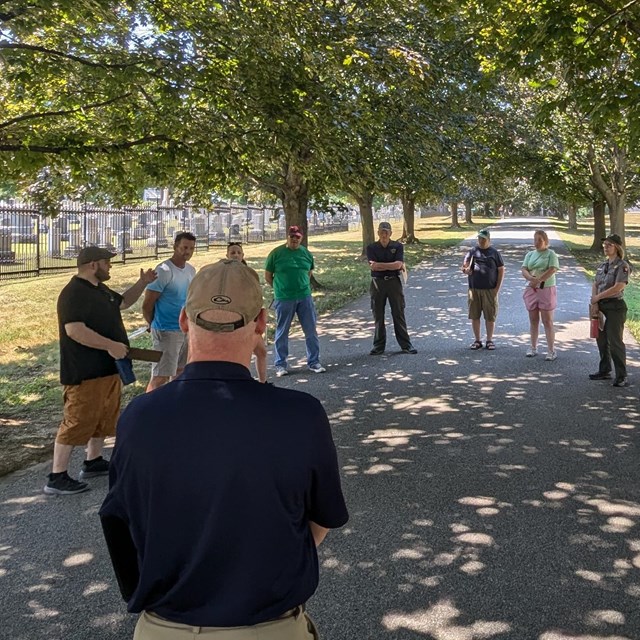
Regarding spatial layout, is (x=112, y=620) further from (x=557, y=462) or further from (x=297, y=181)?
(x=297, y=181)

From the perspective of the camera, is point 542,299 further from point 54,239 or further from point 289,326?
point 54,239

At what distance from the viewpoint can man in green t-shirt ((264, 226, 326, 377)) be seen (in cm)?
941

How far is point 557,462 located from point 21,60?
6.82m

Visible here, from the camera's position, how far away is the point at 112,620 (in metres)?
3.64

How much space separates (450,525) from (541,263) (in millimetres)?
5890

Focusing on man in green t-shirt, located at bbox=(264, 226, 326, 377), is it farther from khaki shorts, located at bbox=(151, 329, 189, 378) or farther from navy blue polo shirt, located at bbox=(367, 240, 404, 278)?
khaki shorts, located at bbox=(151, 329, 189, 378)

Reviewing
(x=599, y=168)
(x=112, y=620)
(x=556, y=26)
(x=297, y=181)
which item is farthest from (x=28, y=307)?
(x=599, y=168)

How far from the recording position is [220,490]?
5.90 feet

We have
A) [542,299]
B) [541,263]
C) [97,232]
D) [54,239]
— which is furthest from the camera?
[97,232]

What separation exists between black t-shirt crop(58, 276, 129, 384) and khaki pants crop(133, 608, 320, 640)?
3618 millimetres

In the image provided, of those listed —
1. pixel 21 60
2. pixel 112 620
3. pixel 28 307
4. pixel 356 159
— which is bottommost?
pixel 112 620

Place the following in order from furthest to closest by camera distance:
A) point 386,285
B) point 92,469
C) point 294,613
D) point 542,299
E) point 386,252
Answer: point 386,285, point 386,252, point 542,299, point 92,469, point 294,613

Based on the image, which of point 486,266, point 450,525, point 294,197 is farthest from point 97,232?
point 450,525

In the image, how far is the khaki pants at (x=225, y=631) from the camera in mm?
1814
